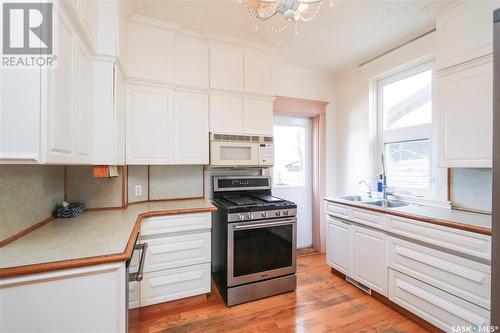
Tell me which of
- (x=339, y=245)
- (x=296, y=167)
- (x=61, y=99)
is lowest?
(x=339, y=245)

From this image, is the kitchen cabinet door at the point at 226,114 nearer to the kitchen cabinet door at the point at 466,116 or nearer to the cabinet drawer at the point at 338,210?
the cabinet drawer at the point at 338,210

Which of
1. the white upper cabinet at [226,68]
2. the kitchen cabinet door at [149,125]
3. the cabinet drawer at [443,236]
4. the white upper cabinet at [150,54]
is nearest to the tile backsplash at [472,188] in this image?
the cabinet drawer at [443,236]

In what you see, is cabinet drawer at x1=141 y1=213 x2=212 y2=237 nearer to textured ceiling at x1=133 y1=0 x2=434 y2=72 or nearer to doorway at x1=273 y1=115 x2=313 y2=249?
doorway at x1=273 y1=115 x2=313 y2=249

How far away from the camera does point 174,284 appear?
2027 millimetres

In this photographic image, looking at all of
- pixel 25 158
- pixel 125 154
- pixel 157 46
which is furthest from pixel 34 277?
pixel 157 46

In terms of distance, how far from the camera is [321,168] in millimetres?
3322

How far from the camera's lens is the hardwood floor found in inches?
71.2

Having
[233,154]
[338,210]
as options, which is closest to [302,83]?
[233,154]

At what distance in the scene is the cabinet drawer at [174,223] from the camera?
1.92m

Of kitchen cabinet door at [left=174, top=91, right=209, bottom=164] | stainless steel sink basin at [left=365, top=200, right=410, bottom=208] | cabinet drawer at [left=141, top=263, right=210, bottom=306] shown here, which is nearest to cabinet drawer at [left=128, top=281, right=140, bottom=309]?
cabinet drawer at [left=141, top=263, right=210, bottom=306]

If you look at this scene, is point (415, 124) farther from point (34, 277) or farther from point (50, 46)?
point (34, 277)

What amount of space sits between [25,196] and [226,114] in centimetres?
175

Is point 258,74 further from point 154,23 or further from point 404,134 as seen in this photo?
point 404,134

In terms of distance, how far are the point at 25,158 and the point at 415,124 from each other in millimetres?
3193
